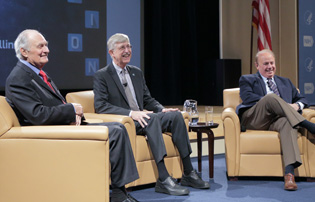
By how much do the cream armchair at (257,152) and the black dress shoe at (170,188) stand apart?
0.66 m

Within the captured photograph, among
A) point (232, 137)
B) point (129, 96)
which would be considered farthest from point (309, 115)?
point (129, 96)

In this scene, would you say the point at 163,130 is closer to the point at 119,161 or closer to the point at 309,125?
the point at 119,161

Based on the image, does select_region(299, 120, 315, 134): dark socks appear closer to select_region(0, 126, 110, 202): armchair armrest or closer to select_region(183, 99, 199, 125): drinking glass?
select_region(183, 99, 199, 125): drinking glass

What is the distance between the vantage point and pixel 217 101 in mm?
8711

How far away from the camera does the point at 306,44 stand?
8.37m

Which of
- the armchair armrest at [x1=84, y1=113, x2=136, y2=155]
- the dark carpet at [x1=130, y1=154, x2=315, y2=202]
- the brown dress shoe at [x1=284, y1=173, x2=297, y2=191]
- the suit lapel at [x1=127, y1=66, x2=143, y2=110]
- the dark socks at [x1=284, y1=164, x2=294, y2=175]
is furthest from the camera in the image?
the suit lapel at [x1=127, y1=66, x2=143, y2=110]

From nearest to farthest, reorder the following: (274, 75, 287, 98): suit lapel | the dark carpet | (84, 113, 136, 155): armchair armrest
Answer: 1. the dark carpet
2. (84, 113, 136, 155): armchair armrest
3. (274, 75, 287, 98): suit lapel

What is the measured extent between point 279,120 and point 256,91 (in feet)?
1.44

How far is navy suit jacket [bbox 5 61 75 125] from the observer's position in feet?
9.23

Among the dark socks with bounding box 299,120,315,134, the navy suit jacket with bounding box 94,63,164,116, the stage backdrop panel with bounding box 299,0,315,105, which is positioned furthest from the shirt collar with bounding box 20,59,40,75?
the stage backdrop panel with bounding box 299,0,315,105

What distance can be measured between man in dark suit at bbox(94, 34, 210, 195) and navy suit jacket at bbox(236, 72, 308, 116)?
2.45 ft

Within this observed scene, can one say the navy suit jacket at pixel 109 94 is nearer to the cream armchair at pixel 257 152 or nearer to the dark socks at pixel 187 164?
the dark socks at pixel 187 164

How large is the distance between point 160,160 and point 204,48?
5882 mm

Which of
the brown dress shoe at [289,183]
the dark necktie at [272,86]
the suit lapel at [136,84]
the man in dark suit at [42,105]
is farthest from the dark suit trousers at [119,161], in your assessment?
the dark necktie at [272,86]
